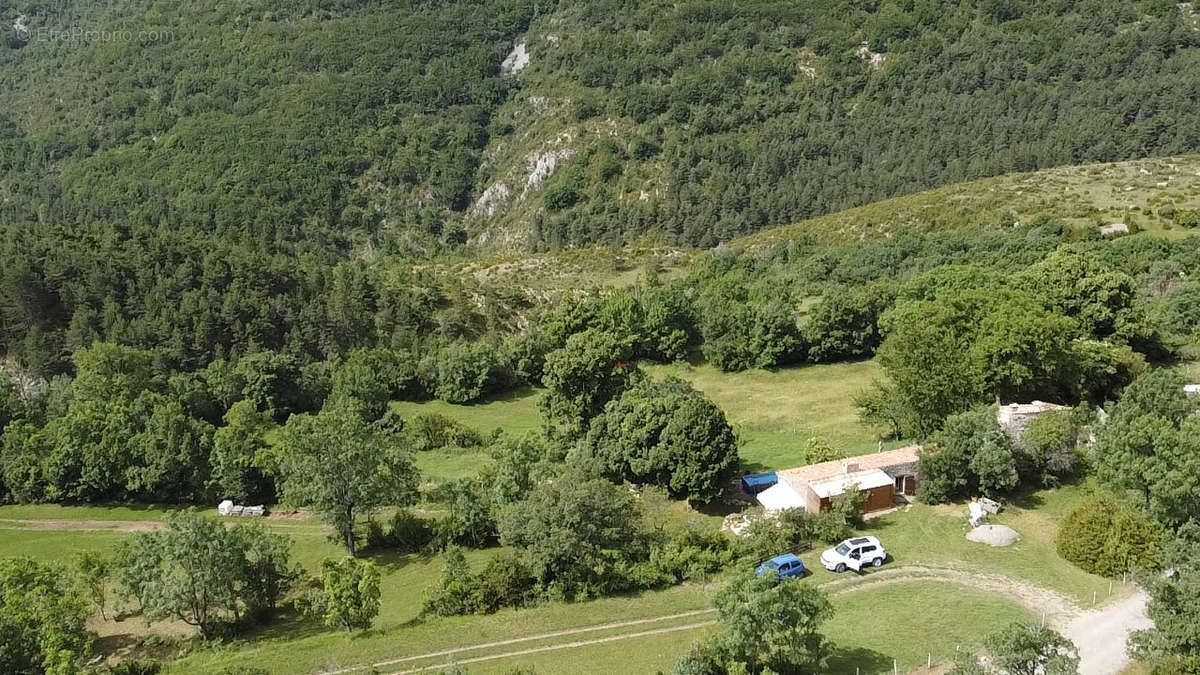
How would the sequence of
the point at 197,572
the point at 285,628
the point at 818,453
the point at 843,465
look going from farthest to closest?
1. the point at 818,453
2. the point at 843,465
3. the point at 285,628
4. the point at 197,572

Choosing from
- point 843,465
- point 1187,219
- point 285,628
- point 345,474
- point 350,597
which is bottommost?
point 285,628

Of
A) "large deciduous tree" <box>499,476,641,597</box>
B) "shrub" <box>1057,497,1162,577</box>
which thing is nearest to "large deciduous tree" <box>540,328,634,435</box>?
"large deciduous tree" <box>499,476,641,597</box>

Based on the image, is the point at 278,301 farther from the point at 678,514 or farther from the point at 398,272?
the point at 678,514

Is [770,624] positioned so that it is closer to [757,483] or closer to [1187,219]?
[757,483]

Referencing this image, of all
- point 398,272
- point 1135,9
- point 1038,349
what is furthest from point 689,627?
point 1135,9

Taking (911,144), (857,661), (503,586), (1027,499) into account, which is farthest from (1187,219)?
(911,144)

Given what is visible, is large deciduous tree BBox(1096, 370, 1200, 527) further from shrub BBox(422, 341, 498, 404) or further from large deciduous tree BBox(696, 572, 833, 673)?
shrub BBox(422, 341, 498, 404)
